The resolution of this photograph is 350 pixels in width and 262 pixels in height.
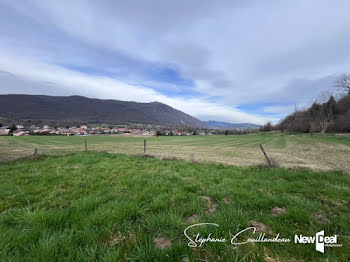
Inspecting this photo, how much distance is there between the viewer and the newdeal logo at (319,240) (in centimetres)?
230

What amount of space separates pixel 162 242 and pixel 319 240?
2808mm

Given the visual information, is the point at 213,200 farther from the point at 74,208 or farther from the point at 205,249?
the point at 74,208

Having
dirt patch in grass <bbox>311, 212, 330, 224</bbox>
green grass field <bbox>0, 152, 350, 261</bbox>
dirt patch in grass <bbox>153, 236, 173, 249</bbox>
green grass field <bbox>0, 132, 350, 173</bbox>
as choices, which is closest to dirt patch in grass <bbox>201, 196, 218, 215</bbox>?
green grass field <bbox>0, 152, 350, 261</bbox>

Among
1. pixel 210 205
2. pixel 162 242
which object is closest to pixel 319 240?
pixel 210 205

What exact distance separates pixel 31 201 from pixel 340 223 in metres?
7.60

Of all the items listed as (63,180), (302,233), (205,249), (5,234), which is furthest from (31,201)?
(302,233)

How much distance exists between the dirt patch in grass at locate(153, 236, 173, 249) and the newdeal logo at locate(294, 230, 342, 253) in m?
2.19

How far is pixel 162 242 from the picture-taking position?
2270mm

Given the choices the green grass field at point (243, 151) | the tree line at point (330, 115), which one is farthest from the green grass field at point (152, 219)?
the tree line at point (330, 115)

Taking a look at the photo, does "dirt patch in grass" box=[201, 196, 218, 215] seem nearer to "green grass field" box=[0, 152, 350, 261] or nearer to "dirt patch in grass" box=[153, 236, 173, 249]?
"green grass field" box=[0, 152, 350, 261]

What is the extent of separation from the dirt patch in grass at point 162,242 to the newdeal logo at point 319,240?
2.19 m

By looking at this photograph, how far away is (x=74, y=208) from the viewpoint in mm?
3229

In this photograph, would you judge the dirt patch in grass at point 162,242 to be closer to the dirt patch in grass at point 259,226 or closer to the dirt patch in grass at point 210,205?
the dirt patch in grass at point 210,205

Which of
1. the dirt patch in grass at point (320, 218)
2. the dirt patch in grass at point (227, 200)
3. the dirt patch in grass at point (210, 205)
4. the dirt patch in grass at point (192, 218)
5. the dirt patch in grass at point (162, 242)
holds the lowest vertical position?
the dirt patch in grass at point (210, 205)
